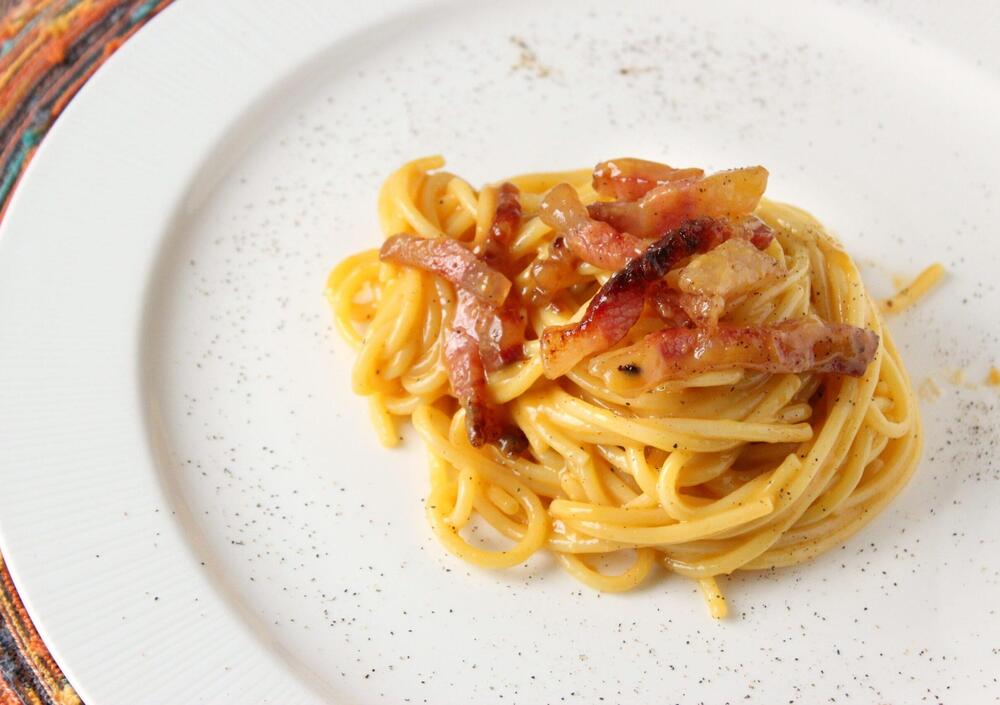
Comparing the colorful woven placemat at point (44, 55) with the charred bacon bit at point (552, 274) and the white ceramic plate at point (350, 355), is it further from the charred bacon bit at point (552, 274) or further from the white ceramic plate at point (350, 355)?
the charred bacon bit at point (552, 274)

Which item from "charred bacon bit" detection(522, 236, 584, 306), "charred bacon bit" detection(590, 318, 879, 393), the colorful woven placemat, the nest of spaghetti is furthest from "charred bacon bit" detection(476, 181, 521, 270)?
the colorful woven placemat

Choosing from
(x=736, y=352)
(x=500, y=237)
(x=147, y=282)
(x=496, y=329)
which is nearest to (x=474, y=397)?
(x=496, y=329)

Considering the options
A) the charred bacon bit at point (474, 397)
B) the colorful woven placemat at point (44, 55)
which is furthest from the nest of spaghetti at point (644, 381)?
the colorful woven placemat at point (44, 55)

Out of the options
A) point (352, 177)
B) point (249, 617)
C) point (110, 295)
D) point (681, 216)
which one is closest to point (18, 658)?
point (249, 617)

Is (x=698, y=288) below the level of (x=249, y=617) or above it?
above

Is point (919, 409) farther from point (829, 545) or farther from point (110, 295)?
point (110, 295)

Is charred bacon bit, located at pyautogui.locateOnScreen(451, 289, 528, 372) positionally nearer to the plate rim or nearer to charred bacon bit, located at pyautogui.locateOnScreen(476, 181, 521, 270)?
charred bacon bit, located at pyautogui.locateOnScreen(476, 181, 521, 270)

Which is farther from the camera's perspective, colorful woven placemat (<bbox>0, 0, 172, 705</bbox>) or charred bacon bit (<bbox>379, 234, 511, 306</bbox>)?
colorful woven placemat (<bbox>0, 0, 172, 705</bbox>)
